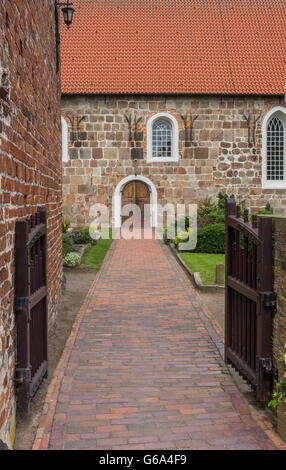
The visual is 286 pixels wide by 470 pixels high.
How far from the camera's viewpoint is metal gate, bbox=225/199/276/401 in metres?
4.45

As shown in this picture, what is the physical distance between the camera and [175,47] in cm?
2216

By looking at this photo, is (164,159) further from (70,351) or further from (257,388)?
(257,388)

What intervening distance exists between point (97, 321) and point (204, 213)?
1175cm

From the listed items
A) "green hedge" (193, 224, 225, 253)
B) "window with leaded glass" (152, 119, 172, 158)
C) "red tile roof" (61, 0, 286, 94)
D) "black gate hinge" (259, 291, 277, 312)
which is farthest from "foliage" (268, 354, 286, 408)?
"red tile roof" (61, 0, 286, 94)

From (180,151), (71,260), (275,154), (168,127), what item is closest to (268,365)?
(71,260)

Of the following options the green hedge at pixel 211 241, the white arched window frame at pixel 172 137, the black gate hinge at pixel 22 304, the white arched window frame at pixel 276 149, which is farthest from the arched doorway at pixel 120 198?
the black gate hinge at pixel 22 304

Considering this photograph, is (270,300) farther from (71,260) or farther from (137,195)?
(137,195)

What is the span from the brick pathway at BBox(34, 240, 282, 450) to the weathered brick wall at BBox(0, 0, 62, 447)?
2.50 feet

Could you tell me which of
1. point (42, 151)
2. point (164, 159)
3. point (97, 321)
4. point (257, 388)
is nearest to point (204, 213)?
point (164, 159)

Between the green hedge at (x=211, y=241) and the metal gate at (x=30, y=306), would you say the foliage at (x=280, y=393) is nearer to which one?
the metal gate at (x=30, y=306)

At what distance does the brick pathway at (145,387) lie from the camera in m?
4.01

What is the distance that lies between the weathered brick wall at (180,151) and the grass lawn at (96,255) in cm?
408

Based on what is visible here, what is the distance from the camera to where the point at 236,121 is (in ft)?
68.7

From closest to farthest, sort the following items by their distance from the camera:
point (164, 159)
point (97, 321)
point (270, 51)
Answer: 1. point (97, 321)
2. point (164, 159)
3. point (270, 51)
